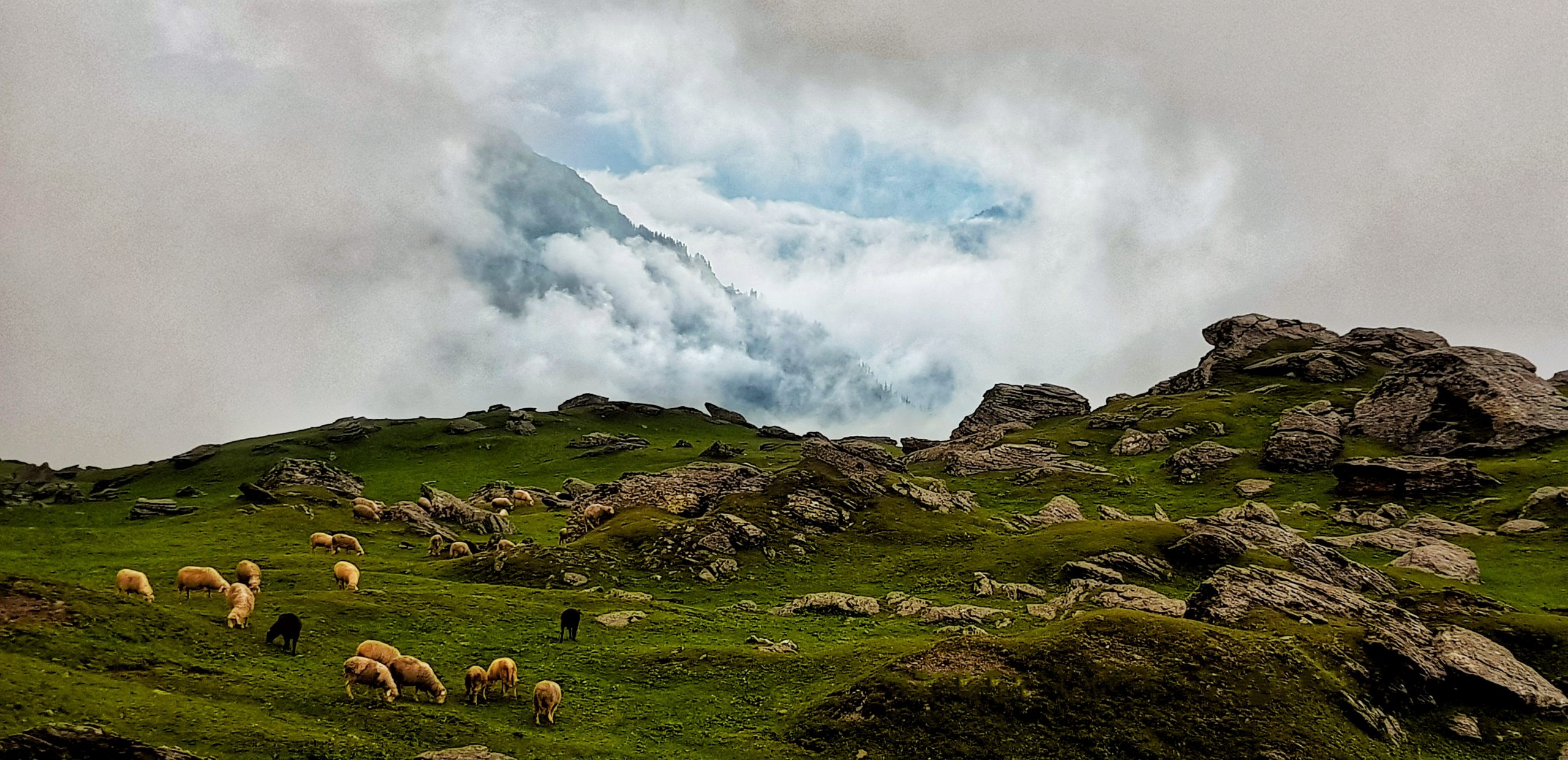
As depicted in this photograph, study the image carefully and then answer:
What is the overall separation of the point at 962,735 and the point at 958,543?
141ft

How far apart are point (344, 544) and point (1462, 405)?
14316 cm

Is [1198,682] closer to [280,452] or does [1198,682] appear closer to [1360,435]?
[1360,435]

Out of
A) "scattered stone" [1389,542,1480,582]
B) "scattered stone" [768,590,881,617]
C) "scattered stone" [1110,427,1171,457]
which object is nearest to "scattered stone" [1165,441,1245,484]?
"scattered stone" [1110,427,1171,457]

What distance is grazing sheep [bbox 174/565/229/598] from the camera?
40.6m

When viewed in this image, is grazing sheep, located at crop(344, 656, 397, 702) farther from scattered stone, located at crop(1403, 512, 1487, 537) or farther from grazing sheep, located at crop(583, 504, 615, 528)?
scattered stone, located at crop(1403, 512, 1487, 537)

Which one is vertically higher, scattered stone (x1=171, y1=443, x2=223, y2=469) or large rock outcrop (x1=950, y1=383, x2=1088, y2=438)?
large rock outcrop (x1=950, y1=383, x2=1088, y2=438)

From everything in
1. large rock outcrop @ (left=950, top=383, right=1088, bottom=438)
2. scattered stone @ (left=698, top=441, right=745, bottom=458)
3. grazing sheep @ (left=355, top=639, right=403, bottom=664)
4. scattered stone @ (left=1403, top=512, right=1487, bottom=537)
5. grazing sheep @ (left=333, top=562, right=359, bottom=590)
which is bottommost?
grazing sheep @ (left=355, top=639, right=403, bottom=664)

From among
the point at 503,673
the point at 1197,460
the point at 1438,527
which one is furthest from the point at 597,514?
the point at 1197,460

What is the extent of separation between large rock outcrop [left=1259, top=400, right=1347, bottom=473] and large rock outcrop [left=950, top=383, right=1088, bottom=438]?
6676 cm

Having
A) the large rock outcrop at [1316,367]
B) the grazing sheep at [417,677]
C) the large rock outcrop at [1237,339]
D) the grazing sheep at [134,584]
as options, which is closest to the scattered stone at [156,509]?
the grazing sheep at [134,584]

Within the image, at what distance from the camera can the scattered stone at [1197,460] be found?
4350 inches

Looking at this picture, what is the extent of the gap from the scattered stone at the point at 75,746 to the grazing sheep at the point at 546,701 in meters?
11.6

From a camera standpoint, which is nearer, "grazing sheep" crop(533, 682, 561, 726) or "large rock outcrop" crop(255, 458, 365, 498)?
"grazing sheep" crop(533, 682, 561, 726)

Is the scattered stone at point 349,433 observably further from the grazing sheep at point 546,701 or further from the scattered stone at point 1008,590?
the grazing sheep at point 546,701
